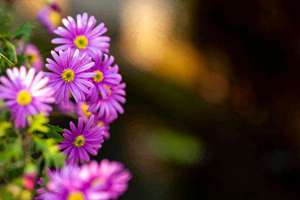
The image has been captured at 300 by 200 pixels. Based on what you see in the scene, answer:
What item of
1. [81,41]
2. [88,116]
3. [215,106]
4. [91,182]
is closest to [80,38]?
[81,41]

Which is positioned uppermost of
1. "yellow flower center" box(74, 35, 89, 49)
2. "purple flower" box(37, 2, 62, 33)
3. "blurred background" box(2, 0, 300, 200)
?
"purple flower" box(37, 2, 62, 33)

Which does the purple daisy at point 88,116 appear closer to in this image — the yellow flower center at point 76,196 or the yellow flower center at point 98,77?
the yellow flower center at point 98,77

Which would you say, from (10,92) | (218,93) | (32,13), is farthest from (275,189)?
(10,92)

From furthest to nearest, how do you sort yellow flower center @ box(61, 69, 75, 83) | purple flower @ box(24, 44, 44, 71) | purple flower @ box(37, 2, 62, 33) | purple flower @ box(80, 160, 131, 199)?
purple flower @ box(37, 2, 62, 33)
purple flower @ box(24, 44, 44, 71)
yellow flower center @ box(61, 69, 75, 83)
purple flower @ box(80, 160, 131, 199)

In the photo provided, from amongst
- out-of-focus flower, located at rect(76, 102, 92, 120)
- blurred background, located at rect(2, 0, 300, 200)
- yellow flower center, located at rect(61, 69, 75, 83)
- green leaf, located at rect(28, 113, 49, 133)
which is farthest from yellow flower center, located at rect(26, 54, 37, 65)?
blurred background, located at rect(2, 0, 300, 200)

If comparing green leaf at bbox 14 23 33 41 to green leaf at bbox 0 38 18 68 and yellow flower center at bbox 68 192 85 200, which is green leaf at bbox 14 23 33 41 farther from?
yellow flower center at bbox 68 192 85 200

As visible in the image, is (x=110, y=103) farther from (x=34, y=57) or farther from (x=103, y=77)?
(x=34, y=57)

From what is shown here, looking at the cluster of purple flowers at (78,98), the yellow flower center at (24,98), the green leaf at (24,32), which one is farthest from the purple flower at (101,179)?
the green leaf at (24,32)
